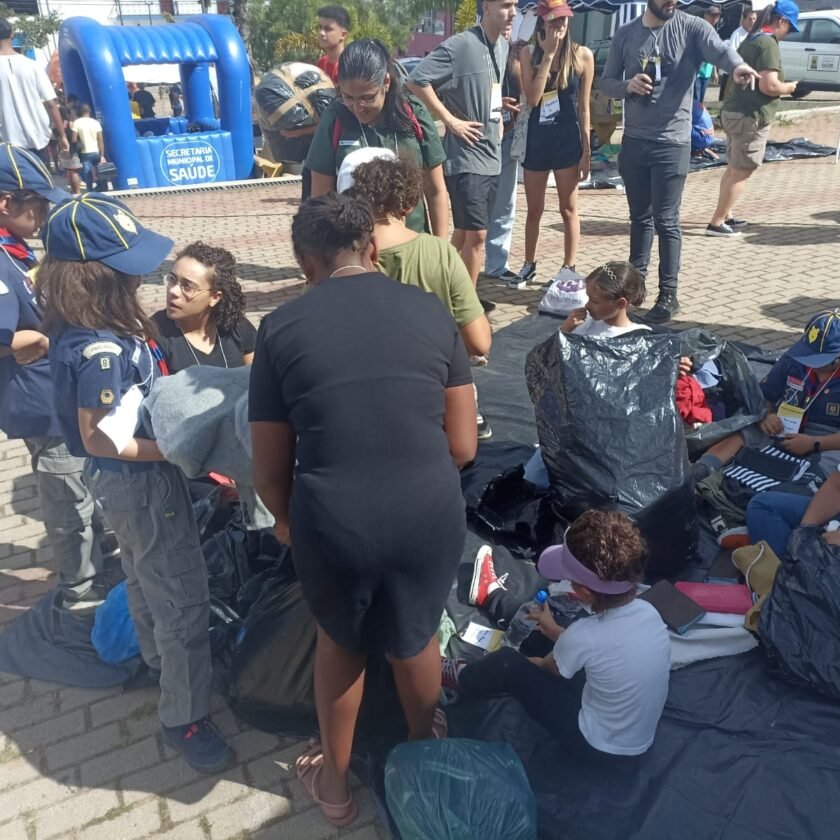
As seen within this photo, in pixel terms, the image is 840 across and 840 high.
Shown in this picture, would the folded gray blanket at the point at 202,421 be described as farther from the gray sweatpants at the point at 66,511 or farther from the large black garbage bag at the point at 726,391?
the large black garbage bag at the point at 726,391

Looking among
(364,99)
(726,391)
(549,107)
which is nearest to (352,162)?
(364,99)

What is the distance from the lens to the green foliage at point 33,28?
30406 mm

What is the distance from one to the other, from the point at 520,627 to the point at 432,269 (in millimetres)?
1277

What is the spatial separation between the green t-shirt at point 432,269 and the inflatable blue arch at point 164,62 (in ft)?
33.6

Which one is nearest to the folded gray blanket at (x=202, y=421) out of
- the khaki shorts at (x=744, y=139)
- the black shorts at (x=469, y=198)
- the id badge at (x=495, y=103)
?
the black shorts at (x=469, y=198)

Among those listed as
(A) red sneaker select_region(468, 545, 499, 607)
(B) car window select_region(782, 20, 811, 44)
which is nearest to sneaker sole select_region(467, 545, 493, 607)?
(A) red sneaker select_region(468, 545, 499, 607)

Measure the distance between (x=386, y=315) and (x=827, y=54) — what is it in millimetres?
19061

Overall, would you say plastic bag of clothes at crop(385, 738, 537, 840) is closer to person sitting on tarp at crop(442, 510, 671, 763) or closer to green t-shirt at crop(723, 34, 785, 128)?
person sitting on tarp at crop(442, 510, 671, 763)

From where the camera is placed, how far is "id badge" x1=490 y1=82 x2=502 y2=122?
5.08m

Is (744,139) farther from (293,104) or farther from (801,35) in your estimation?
(801,35)

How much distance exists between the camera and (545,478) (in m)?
3.42

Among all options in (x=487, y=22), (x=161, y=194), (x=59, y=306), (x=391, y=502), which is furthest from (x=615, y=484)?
(x=161, y=194)

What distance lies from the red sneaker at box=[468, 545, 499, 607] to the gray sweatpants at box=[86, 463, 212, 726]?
0.96 m

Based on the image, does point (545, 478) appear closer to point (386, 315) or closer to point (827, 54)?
point (386, 315)
